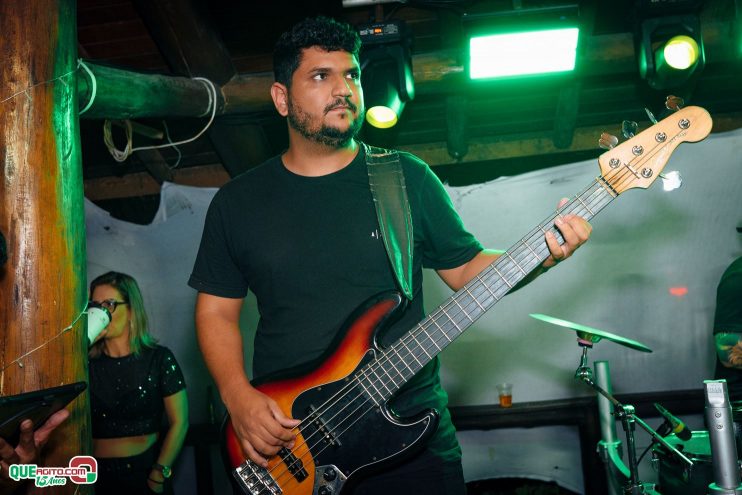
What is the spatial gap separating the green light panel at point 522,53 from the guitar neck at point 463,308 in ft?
7.30

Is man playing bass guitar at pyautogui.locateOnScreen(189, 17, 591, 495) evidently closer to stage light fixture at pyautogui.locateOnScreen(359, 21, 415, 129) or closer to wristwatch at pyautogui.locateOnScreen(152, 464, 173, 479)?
stage light fixture at pyautogui.locateOnScreen(359, 21, 415, 129)

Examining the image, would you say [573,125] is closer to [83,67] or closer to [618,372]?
[618,372]

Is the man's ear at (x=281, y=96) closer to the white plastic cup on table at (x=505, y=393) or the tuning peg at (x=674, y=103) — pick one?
the tuning peg at (x=674, y=103)

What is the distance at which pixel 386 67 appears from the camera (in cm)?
411

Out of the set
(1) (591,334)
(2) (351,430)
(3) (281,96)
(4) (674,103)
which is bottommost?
(2) (351,430)

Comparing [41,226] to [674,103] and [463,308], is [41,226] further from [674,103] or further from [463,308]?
[674,103]

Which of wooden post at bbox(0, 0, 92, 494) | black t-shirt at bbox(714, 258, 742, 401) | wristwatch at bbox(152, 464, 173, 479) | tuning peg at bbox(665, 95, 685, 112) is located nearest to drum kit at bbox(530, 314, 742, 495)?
black t-shirt at bbox(714, 258, 742, 401)

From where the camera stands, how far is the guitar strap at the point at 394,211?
7.23 feet

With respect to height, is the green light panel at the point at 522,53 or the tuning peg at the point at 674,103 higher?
the green light panel at the point at 522,53

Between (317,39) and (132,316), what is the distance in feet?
9.13

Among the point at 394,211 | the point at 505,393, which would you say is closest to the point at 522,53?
the point at 394,211

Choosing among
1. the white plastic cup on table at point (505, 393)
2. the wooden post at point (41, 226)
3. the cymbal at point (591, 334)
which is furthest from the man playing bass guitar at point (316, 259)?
the white plastic cup on table at point (505, 393)

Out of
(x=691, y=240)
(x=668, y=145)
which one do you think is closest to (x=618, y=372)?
(x=691, y=240)

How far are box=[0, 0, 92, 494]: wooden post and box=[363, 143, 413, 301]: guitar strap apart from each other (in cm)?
119
